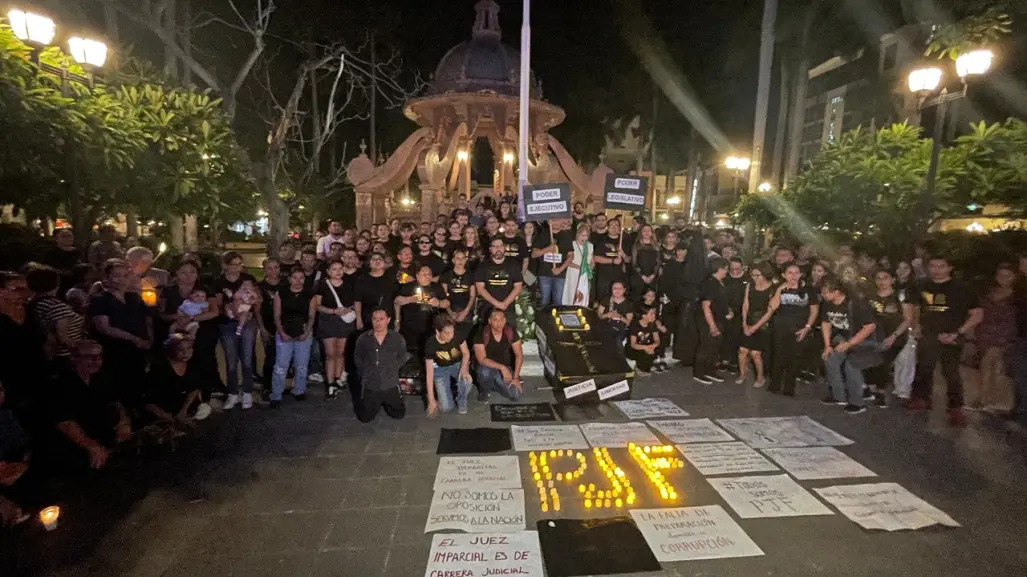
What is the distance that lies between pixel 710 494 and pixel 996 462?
11.1 ft

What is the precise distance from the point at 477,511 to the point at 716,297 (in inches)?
221

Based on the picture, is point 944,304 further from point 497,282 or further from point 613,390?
point 497,282

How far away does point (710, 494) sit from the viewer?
5090 mm

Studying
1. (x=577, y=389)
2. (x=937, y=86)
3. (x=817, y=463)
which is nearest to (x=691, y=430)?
(x=817, y=463)

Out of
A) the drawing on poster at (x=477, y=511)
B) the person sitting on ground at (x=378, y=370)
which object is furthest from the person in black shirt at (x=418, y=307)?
the drawing on poster at (x=477, y=511)

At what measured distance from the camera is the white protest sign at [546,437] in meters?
6.08

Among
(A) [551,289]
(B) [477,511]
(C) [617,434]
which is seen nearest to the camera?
(B) [477,511]

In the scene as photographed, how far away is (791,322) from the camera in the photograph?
8016 millimetres

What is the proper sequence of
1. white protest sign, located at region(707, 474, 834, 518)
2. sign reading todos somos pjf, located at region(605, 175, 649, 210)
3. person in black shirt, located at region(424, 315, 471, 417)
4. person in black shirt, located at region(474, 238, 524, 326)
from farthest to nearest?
sign reading todos somos pjf, located at region(605, 175, 649, 210)
person in black shirt, located at region(474, 238, 524, 326)
person in black shirt, located at region(424, 315, 471, 417)
white protest sign, located at region(707, 474, 834, 518)

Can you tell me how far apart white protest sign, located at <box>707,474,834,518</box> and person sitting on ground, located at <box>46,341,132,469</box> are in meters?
5.81

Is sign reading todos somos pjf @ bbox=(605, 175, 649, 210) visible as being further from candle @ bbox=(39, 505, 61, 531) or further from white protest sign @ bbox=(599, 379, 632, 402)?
candle @ bbox=(39, 505, 61, 531)

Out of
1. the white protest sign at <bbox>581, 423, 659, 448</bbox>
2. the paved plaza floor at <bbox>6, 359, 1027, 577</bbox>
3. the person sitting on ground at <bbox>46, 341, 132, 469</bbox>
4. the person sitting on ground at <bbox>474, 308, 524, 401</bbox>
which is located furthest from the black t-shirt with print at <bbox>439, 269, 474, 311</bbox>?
the person sitting on ground at <bbox>46, 341, 132, 469</bbox>

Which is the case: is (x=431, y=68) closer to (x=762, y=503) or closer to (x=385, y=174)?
(x=385, y=174)

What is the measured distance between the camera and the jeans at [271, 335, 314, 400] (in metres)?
7.31
